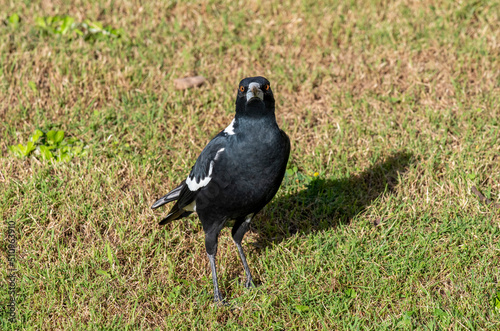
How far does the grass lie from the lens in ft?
12.4

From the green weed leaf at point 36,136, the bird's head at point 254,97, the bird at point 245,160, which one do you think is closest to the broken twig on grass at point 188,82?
the green weed leaf at point 36,136

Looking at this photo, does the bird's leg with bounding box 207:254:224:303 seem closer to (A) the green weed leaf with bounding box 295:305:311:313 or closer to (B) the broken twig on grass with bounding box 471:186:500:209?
(A) the green weed leaf with bounding box 295:305:311:313

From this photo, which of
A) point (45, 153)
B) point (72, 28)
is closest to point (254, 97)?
point (45, 153)

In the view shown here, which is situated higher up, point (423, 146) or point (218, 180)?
point (218, 180)

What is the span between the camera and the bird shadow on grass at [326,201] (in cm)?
453

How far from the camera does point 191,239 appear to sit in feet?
14.4

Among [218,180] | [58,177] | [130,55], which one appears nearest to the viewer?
[218,180]

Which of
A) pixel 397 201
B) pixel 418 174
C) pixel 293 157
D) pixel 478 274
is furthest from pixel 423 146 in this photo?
pixel 478 274

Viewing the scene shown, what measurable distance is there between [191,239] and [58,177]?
129cm

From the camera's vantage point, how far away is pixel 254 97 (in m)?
3.47

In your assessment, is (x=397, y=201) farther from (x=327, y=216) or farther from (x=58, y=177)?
(x=58, y=177)

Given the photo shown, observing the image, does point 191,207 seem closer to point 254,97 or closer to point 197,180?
point 197,180

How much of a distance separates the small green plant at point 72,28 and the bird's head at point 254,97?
344cm

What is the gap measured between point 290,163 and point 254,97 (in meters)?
1.68
